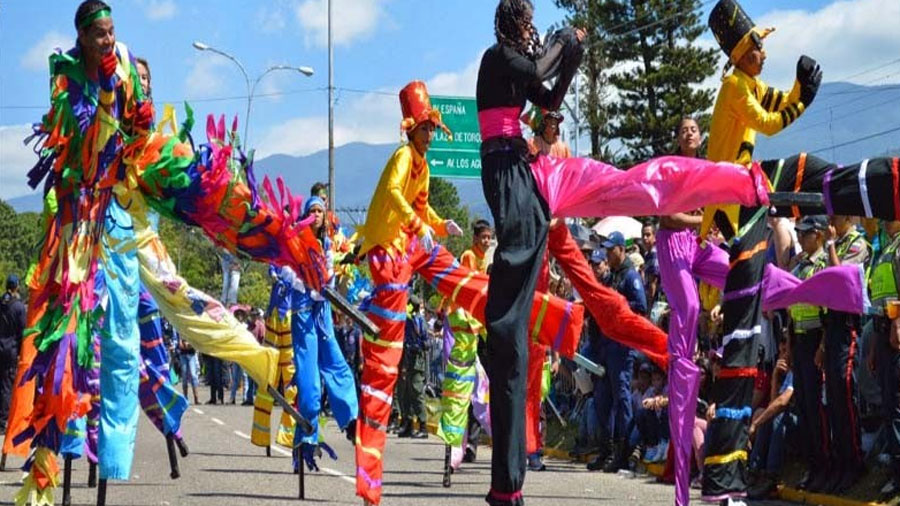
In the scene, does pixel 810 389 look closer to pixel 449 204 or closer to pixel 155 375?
pixel 155 375

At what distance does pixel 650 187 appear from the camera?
20.8ft

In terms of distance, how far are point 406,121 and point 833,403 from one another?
153 inches

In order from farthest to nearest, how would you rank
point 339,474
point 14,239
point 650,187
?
1. point 14,239
2. point 339,474
3. point 650,187

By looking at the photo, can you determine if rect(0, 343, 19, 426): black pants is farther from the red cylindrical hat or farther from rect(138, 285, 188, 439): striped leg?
the red cylindrical hat

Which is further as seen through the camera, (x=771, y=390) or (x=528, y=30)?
(x=771, y=390)

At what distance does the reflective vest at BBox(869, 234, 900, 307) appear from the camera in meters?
9.19

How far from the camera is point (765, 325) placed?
11844 mm

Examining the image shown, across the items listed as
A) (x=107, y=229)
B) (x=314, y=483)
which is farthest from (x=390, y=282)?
(x=314, y=483)

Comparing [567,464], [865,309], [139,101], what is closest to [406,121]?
[139,101]

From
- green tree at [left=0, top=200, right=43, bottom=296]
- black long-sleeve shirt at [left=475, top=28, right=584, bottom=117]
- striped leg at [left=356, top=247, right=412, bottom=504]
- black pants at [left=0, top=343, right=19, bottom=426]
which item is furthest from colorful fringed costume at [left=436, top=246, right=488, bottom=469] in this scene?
green tree at [left=0, top=200, right=43, bottom=296]

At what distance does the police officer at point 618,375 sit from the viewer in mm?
12820

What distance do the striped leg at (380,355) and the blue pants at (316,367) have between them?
2368mm

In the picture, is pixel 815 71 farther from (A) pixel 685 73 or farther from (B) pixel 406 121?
(A) pixel 685 73

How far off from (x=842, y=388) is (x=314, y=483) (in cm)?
421
